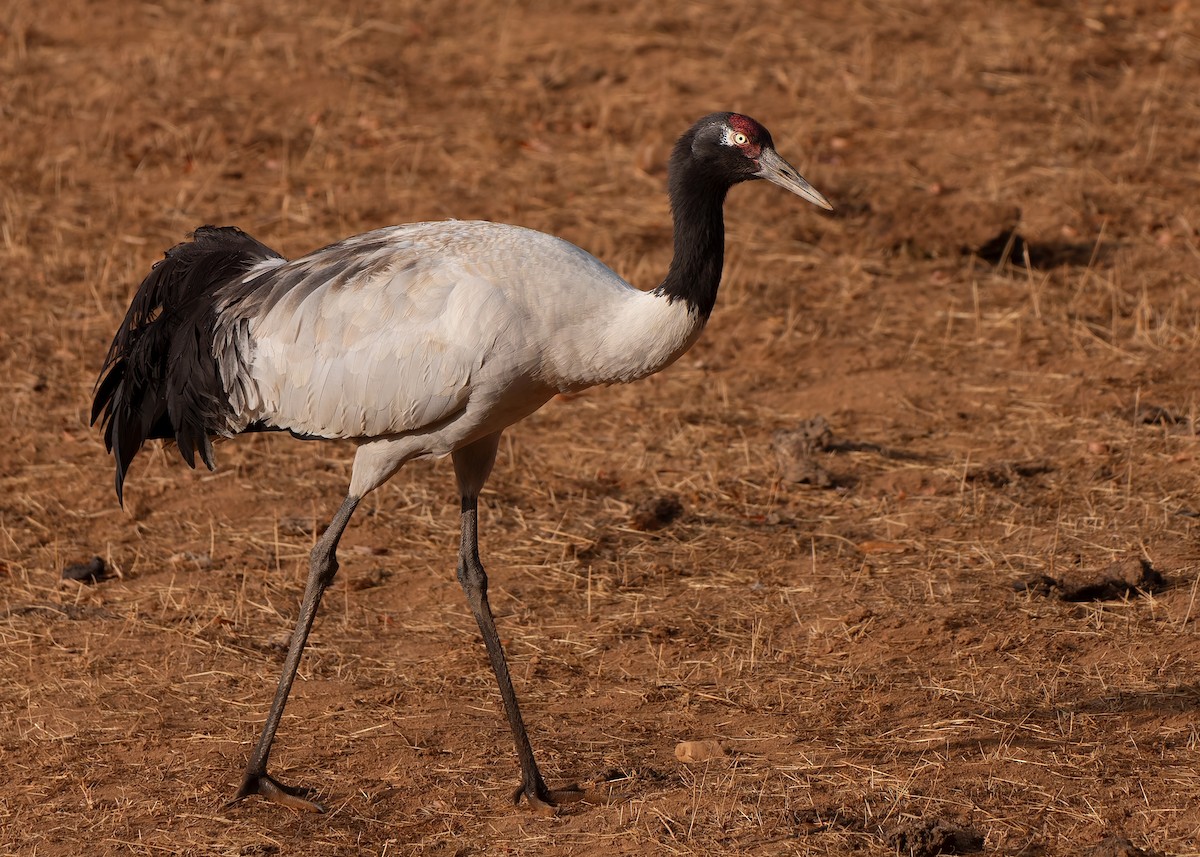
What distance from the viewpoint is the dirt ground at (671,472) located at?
4918mm

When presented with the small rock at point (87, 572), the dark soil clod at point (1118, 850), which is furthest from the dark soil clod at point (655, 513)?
the dark soil clod at point (1118, 850)

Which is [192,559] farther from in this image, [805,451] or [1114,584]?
[1114,584]

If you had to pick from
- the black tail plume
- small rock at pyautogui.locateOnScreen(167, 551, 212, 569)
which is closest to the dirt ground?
small rock at pyautogui.locateOnScreen(167, 551, 212, 569)

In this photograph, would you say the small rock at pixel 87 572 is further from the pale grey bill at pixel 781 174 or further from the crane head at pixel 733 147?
the pale grey bill at pixel 781 174

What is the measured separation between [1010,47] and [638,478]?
6162mm

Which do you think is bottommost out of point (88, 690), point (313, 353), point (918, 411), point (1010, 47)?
point (88, 690)

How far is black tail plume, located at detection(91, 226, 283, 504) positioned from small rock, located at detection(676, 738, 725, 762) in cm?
185

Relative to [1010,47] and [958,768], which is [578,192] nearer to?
[1010,47]

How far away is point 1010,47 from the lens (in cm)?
1176

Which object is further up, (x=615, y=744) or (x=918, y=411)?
(x=918, y=411)

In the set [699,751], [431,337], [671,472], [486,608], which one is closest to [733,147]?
[431,337]

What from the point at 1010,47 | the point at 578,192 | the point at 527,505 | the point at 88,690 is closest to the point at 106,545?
the point at 88,690

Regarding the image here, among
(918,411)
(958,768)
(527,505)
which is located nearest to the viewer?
(958,768)

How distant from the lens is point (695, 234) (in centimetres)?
495
